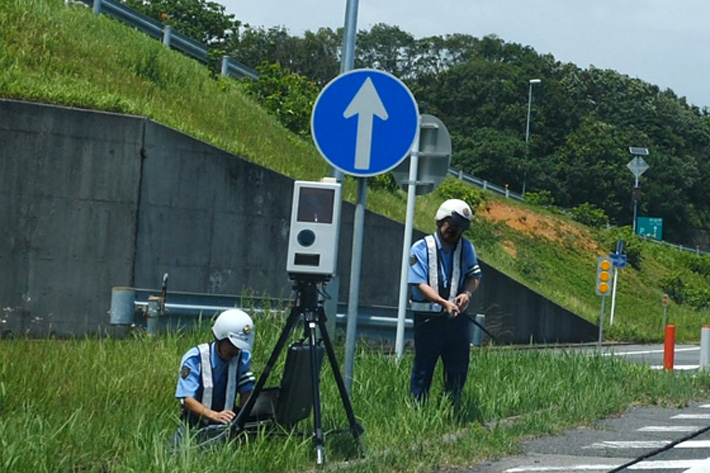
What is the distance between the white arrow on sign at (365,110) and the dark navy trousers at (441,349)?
169cm

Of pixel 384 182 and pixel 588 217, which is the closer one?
pixel 384 182

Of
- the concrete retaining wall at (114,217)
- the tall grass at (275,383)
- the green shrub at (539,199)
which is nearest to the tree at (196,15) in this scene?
the green shrub at (539,199)

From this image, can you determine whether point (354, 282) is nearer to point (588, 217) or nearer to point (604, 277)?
point (604, 277)

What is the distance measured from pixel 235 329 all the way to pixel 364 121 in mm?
1996

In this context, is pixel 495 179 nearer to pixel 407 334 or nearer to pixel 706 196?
pixel 706 196

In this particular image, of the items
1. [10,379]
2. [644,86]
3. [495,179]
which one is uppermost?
[644,86]

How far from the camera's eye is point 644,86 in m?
106

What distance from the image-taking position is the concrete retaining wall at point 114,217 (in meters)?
16.8

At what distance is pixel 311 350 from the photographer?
24.2 ft

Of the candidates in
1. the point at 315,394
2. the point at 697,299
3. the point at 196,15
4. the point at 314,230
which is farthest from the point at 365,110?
the point at 196,15

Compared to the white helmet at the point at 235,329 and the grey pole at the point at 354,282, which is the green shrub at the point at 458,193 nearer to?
the grey pole at the point at 354,282

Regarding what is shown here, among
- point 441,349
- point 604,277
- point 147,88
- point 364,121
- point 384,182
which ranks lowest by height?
point 441,349

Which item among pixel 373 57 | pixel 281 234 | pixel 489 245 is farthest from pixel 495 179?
pixel 281 234

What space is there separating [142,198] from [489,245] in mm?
22974
